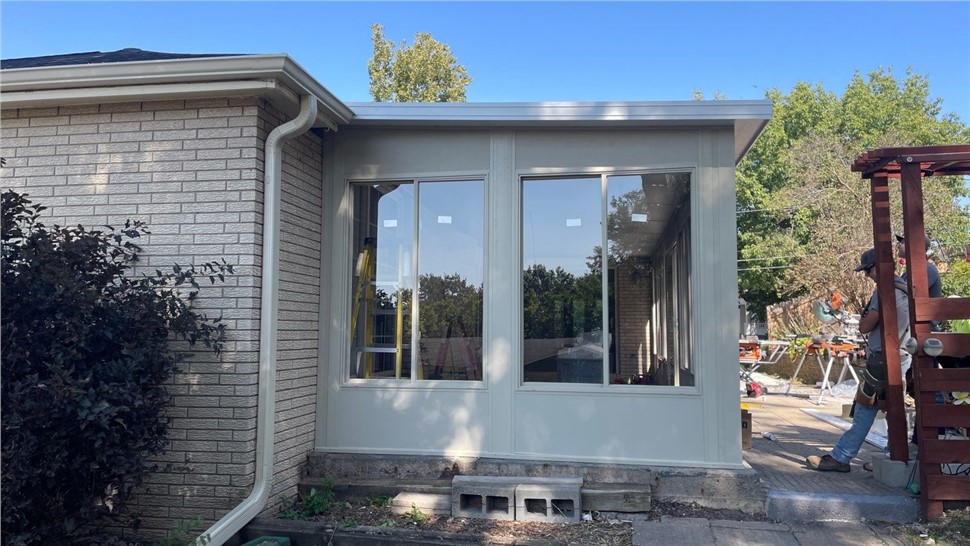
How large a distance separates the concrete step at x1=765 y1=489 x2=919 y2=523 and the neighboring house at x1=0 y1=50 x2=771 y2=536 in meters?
0.44

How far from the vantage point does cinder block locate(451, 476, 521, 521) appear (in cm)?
458

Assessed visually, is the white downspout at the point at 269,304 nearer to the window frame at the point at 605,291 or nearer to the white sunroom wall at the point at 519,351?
the white sunroom wall at the point at 519,351

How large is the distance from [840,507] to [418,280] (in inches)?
141

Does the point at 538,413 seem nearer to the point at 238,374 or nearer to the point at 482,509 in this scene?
the point at 482,509

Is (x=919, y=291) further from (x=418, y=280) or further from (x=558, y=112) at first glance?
(x=418, y=280)

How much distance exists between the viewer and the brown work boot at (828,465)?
5184 mm

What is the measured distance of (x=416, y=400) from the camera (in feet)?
17.1

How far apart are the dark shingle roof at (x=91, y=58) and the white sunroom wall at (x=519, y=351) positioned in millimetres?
1580

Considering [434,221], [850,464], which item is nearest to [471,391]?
[434,221]

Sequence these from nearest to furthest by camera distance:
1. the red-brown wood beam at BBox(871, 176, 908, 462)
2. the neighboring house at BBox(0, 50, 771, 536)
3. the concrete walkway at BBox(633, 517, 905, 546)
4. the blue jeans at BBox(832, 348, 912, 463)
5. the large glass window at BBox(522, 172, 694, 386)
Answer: the concrete walkway at BBox(633, 517, 905, 546) < the neighboring house at BBox(0, 50, 771, 536) < the red-brown wood beam at BBox(871, 176, 908, 462) < the blue jeans at BBox(832, 348, 912, 463) < the large glass window at BBox(522, 172, 694, 386)

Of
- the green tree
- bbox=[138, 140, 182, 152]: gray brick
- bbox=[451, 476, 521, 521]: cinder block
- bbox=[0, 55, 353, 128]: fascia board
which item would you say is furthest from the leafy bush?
the green tree

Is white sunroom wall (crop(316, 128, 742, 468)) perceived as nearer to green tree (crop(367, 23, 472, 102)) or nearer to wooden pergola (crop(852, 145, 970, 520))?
wooden pergola (crop(852, 145, 970, 520))

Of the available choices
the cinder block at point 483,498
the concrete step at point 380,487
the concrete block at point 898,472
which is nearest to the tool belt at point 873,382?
the concrete block at point 898,472

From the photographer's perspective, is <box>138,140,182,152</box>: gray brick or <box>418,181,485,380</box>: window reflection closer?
<box>138,140,182,152</box>: gray brick
